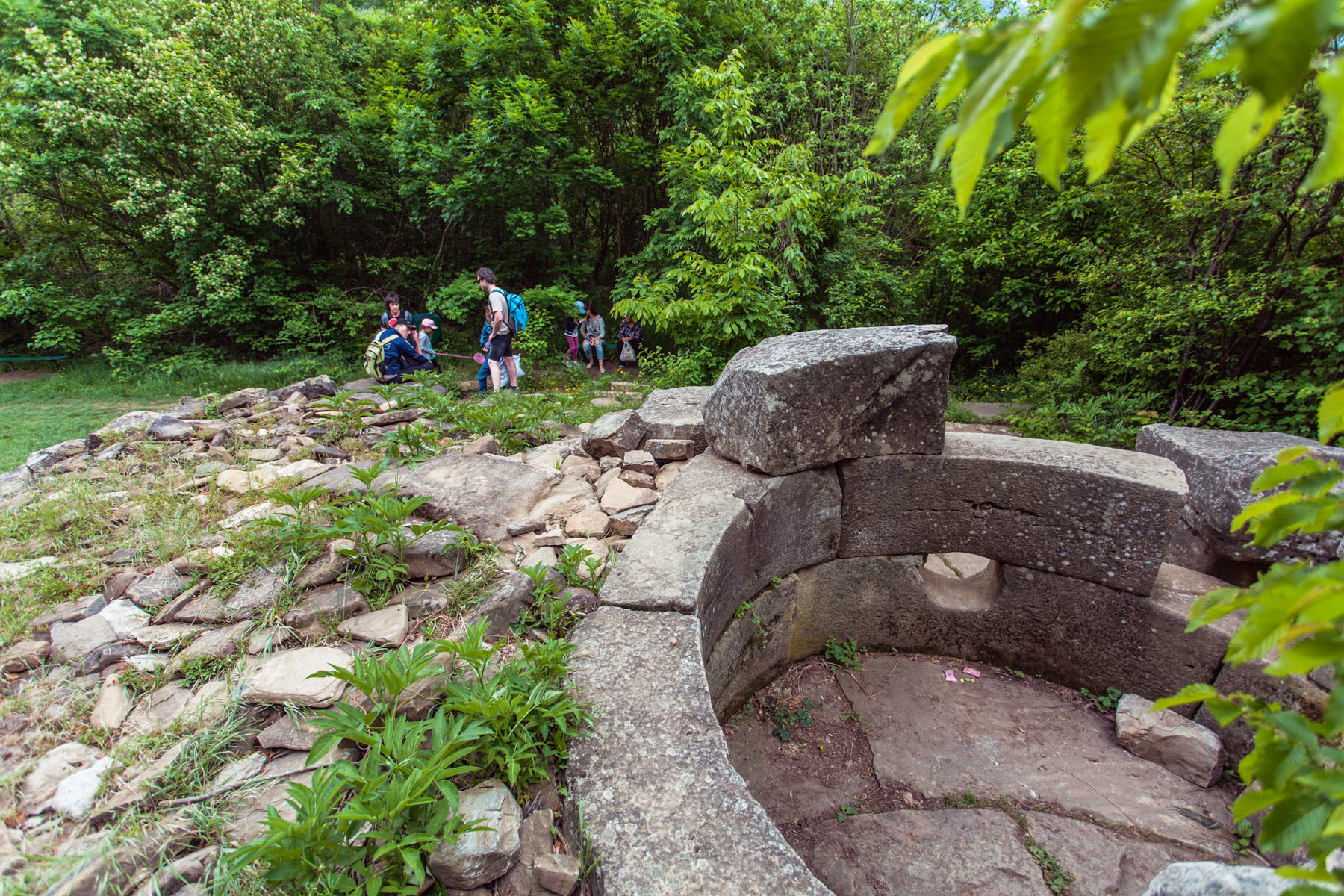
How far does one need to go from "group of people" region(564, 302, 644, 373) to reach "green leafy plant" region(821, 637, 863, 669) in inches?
279

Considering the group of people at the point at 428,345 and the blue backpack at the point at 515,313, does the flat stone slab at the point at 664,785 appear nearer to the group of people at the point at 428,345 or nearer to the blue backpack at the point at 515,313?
the group of people at the point at 428,345

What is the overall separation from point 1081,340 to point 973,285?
119 inches

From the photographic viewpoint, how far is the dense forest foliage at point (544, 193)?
6.00 m

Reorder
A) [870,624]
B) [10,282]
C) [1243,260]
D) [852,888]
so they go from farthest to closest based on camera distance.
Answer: [10,282] → [1243,260] → [870,624] → [852,888]

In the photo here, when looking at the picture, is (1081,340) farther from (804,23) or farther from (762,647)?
(804,23)

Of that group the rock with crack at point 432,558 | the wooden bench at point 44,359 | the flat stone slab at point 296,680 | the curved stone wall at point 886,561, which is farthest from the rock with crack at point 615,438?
the wooden bench at point 44,359

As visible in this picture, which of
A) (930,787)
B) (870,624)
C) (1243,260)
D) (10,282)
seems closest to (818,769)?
(930,787)

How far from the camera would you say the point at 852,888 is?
1.99m

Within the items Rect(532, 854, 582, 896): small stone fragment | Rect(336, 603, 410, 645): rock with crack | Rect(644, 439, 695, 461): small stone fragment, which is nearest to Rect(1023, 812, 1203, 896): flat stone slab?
Rect(532, 854, 582, 896): small stone fragment

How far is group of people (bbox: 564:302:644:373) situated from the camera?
9695 millimetres

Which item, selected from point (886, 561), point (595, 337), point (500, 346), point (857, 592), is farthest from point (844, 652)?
point (595, 337)

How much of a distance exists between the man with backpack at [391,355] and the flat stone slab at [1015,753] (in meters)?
5.42

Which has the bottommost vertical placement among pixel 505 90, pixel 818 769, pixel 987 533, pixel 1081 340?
pixel 818 769

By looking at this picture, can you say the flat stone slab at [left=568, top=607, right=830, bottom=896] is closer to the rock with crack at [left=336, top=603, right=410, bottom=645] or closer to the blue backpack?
the rock with crack at [left=336, top=603, right=410, bottom=645]
